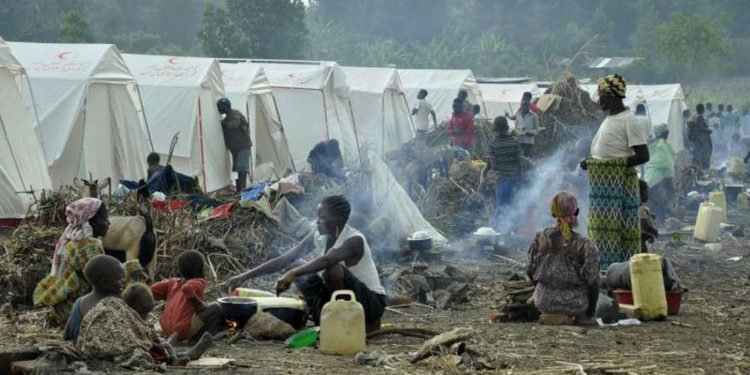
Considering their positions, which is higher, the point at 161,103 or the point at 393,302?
the point at 161,103

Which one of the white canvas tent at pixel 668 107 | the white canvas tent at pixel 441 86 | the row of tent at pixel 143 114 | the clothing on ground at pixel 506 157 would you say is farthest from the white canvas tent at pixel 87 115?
the white canvas tent at pixel 668 107

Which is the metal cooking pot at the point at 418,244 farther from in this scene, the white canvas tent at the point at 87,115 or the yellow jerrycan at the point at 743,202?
the yellow jerrycan at the point at 743,202

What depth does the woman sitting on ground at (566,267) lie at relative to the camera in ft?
24.1

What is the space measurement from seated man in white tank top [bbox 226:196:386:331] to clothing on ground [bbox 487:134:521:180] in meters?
6.40

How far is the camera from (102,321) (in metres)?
5.76

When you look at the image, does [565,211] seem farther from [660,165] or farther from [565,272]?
[660,165]

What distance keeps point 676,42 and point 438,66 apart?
10330 millimetres

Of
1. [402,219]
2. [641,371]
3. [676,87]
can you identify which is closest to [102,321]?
[641,371]

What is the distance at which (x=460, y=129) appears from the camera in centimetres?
1864

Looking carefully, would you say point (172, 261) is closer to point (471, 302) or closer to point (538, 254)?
point (471, 302)

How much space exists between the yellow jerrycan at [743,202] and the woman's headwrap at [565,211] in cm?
1266

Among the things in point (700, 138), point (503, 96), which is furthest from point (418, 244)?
point (503, 96)

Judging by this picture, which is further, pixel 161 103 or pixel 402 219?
pixel 161 103

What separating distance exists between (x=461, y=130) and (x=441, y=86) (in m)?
9.58
